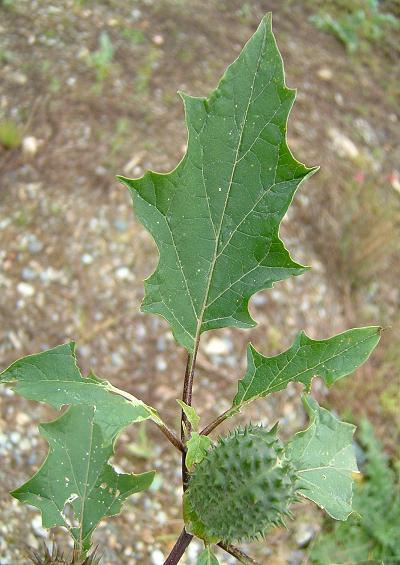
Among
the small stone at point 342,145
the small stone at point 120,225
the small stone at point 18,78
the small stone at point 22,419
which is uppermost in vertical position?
the small stone at point 342,145

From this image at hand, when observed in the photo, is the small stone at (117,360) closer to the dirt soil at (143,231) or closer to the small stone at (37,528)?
the dirt soil at (143,231)

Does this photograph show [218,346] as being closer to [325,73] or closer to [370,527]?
[370,527]

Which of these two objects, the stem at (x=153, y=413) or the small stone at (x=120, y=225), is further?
the small stone at (x=120, y=225)

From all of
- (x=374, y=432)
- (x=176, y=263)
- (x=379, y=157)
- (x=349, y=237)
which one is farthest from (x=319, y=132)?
(x=176, y=263)

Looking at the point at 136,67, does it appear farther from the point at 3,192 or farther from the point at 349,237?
the point at 349,237

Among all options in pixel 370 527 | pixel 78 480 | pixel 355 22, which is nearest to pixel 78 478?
pixel 78 480

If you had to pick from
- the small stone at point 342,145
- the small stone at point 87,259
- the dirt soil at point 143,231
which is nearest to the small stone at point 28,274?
the dirt soil at point 143,231
